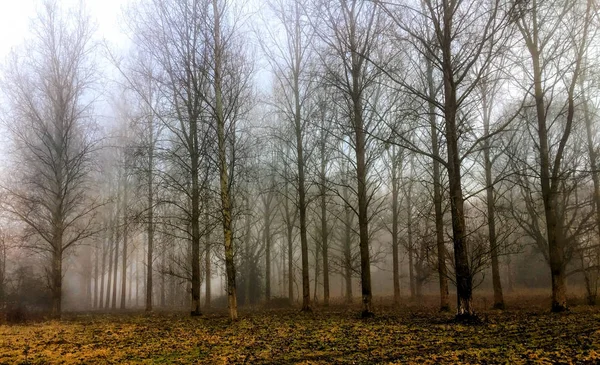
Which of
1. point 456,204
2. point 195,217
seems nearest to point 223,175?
point 195,217

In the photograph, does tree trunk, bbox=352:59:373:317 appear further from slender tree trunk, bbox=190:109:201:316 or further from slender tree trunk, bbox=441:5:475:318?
slender tree trunk, bbox=190:109:201:316

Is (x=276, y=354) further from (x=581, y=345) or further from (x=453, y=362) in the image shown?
(x=581, y=345)

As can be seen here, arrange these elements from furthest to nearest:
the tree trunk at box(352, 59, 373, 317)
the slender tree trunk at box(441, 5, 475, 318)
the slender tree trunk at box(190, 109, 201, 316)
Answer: the slender tree trunk at box(190, 109, 201, 316)
the tree trunk at box(352, 59, 373, 317)
the slender tree trunk at box(441, 5, 475, 318)

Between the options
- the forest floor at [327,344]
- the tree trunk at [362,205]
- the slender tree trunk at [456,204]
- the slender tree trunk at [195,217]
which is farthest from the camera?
the slender tree trunk at [195,217]

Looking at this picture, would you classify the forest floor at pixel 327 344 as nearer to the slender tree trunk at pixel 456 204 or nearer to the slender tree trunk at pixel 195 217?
the slender tree trunk at pixel 456 204

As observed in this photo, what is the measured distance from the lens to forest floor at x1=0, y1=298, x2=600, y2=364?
624 cm

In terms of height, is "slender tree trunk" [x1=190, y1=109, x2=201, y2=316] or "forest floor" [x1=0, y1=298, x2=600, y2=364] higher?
"slender tree trunk" [x1=190, y1=109, x2=201, y2=316]

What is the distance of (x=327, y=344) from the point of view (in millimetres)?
7906

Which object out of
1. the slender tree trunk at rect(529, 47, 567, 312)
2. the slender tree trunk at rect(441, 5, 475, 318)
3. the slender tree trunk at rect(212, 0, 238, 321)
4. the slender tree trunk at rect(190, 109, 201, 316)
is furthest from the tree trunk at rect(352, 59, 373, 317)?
the slender tree trunk at rect(190, 109, 201, 316)

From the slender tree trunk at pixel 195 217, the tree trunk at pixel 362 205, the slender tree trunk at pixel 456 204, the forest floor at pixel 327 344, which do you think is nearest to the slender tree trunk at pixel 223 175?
the forest floor at pixel 327 344

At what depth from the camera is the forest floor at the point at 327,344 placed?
624 centimetres

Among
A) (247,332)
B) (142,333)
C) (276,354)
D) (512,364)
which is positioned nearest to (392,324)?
(247,332)

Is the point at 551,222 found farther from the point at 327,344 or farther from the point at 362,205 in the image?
the point at 327,344

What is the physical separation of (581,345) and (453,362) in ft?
7.64
